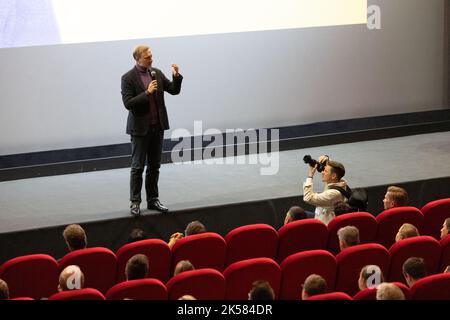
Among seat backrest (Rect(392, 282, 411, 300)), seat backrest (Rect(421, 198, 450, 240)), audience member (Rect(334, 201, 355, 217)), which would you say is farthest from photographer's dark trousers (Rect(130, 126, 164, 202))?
seat backrest (Rect(392, 282, 411, 300))

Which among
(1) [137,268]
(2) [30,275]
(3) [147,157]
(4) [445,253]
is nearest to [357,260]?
(4) [445,253]

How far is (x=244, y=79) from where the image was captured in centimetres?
874

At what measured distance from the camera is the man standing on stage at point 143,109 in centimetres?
632

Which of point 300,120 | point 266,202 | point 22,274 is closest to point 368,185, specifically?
point 266,202

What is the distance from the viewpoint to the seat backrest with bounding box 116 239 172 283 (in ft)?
17.1

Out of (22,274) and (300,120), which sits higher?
(300,120)

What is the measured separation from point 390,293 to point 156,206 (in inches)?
116

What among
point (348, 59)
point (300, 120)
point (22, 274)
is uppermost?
point (348, 59)

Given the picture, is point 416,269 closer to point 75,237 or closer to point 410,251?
point 410,251

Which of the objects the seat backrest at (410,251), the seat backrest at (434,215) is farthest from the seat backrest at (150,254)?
the seat backrest at (434,215)

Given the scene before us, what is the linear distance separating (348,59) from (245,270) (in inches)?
192

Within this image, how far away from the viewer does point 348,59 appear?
9.13 meters

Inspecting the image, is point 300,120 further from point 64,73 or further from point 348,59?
point 64,73
